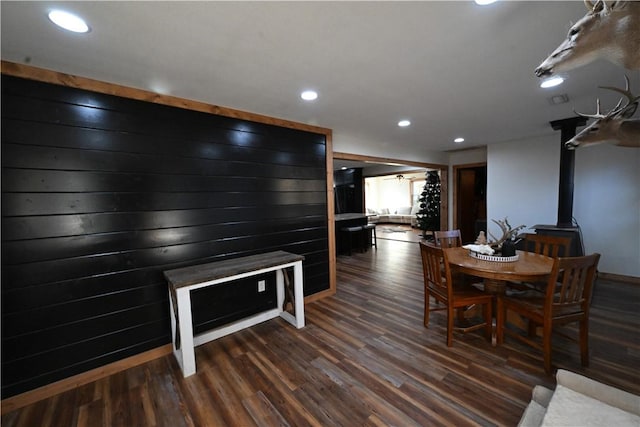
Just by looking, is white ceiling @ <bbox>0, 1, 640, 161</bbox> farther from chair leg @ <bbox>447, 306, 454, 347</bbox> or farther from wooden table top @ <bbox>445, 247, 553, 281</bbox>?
chair leg @ <bbox>447, 306, 454, 347</bbox>

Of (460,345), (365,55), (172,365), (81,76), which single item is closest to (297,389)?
(172,365)

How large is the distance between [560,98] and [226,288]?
13.7ft

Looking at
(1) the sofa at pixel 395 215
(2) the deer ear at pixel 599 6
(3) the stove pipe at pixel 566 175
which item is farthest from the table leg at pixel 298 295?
(1) the sofa at pixel 395 215

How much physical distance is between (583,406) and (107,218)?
10.0ft

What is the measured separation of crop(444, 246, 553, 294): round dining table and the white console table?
5.39 ft

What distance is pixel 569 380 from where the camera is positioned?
1.08 meters

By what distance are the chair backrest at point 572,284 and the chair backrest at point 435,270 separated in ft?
2.27

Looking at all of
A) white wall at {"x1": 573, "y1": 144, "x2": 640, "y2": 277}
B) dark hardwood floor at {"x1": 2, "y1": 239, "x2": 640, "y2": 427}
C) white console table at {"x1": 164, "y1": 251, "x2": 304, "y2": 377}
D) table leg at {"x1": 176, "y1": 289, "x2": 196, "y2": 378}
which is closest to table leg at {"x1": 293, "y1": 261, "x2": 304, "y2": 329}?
white console table at {"x1": 164, "y1": 251, "x2": 304, "y2": 377}

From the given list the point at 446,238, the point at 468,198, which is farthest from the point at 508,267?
the point at 468,198

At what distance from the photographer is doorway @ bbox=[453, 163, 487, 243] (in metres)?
6.39

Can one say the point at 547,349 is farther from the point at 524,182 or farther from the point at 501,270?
the point at 524,182

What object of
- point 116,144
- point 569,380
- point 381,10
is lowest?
point 569,380

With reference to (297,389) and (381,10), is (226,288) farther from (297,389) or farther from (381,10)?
(381,10)

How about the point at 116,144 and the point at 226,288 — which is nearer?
the point at 116,144
